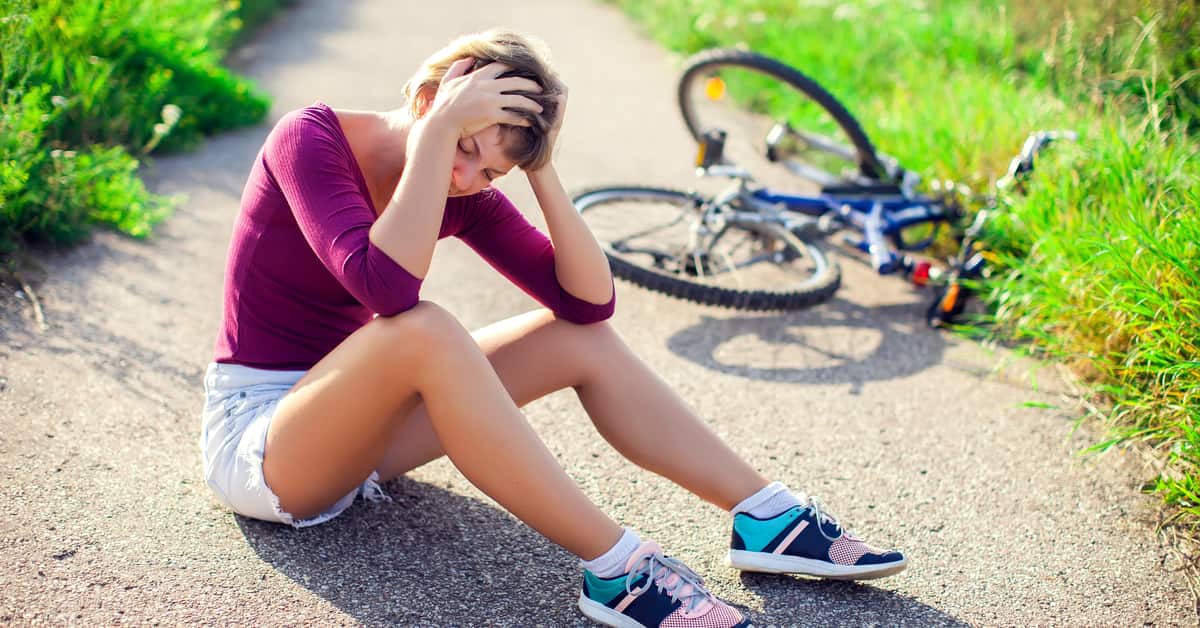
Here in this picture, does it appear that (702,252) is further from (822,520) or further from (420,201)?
(420,201)

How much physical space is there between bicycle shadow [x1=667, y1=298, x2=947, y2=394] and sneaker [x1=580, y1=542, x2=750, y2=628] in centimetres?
159

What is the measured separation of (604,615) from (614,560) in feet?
0.44

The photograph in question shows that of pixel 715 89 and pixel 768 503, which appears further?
pixel 715 89

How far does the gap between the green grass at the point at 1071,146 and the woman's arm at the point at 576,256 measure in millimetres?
1659

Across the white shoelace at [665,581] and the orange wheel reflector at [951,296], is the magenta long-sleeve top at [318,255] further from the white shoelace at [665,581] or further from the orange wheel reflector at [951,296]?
the orange wheel reflector at [951,296]

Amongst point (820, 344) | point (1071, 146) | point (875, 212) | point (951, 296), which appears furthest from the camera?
point (875, 212)

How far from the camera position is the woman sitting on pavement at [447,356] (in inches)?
88.0

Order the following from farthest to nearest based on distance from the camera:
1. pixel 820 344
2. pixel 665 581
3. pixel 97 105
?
pixel 97 105
pixel 820 344
pixel 665 581

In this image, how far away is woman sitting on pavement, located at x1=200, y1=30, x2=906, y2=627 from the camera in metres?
2.23

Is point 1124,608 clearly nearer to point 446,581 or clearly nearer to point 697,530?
point 697,530

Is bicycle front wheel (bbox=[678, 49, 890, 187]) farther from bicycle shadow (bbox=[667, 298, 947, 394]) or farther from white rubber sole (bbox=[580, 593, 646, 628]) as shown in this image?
white rubber sole (bbox=[580, 593, 646, 628])

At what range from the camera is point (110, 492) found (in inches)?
107

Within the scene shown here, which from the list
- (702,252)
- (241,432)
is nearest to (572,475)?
(241,432)

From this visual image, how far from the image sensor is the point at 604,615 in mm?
2334
